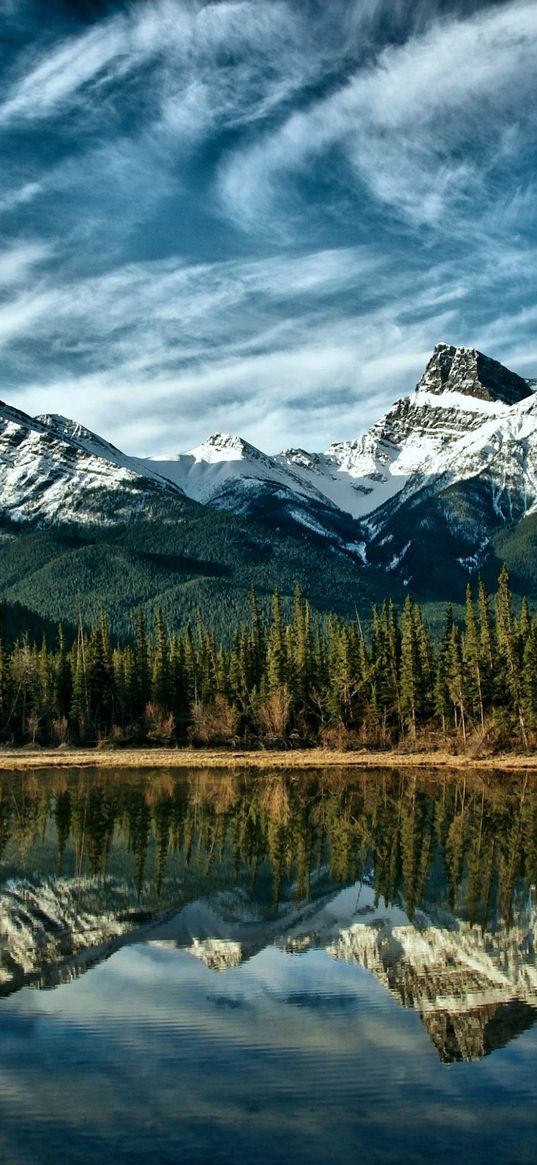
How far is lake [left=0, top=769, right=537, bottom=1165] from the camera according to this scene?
17000 millimetres

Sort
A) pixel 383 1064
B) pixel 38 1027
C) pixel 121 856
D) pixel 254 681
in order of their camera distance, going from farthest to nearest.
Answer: pixel 254 681, pixel 121 856, pixel 38 1027, pixel 383 1064

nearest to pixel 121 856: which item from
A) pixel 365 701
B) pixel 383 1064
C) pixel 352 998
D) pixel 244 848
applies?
pixel 244 848

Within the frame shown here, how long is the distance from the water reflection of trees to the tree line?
24.3 m

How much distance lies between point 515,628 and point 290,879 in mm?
77449

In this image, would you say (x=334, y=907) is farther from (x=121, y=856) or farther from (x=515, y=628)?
(x=515, y=628)

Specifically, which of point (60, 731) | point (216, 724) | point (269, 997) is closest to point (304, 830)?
point (269, 997)

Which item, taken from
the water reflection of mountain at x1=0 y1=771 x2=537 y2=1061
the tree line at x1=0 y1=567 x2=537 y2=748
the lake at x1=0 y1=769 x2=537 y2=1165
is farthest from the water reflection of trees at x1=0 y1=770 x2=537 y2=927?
the tree line at x1=0 y1=567 x2=537 y2=748

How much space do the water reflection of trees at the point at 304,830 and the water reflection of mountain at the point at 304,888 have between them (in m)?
0.13

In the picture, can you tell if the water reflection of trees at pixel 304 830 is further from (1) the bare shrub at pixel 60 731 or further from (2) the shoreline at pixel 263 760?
(1) the bare shrub at pixel 60 731

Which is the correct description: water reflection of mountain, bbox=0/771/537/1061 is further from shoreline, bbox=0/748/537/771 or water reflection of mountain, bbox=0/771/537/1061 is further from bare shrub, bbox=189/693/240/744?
bare shrub, bbox=189/693/240/744

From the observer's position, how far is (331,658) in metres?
117

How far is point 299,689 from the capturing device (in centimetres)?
11325

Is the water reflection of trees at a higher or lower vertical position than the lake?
higher

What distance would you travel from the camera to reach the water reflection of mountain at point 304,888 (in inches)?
1018
